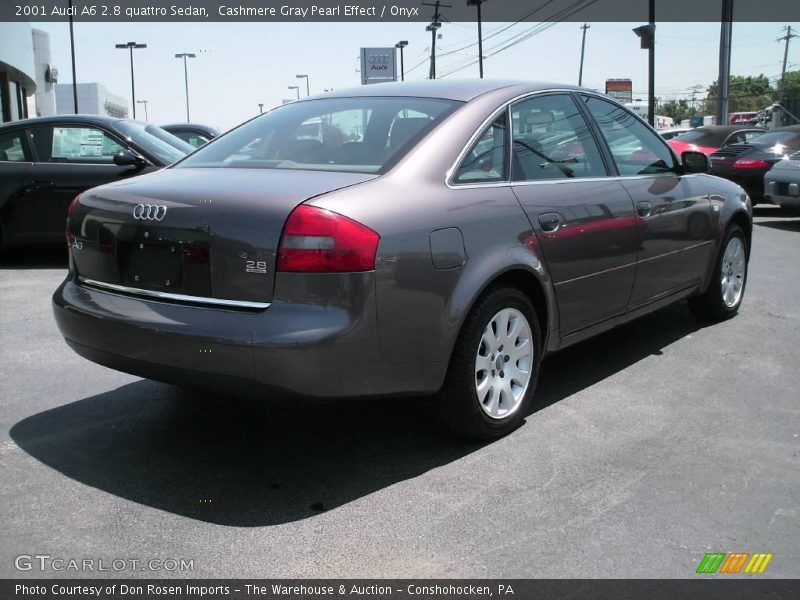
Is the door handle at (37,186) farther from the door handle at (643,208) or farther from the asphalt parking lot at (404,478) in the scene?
the door handle at (643,208)

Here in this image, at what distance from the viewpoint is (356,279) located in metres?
3.08

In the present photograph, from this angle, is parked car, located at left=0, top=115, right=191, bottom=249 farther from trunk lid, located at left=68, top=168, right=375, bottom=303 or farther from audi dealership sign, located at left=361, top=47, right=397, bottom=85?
audi dealership sign, located at left=361, top=47, right=397, bottom=85

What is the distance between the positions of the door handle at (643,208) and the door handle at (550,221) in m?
0.86

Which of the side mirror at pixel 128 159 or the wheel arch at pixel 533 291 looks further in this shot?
the side mirror at pixel 128 159

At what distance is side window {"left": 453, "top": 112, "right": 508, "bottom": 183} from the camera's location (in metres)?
3.71

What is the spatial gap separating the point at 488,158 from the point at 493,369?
98cm

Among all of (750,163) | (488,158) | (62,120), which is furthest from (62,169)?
(750,163)

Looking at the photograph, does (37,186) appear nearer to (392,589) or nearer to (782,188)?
(392,589)

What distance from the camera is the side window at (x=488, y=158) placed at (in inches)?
146

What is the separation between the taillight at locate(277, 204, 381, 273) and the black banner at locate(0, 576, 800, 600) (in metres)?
1.11

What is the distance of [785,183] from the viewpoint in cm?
1198

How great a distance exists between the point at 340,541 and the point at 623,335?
357 cm

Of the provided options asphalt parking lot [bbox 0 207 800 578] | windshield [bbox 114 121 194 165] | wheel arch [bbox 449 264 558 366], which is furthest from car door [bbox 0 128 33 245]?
wheel arch [bbox 449 264 558 366]

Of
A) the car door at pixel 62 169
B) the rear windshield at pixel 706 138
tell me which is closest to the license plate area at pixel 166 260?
the car door at pixel 62 169
